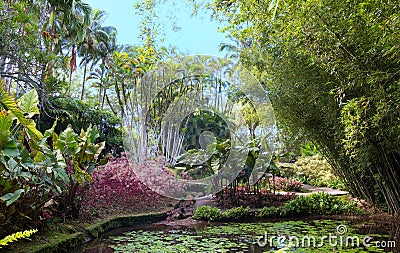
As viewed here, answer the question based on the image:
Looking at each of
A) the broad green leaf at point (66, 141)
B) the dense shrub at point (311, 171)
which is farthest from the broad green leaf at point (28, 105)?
the dense shrub at point (311, 171)

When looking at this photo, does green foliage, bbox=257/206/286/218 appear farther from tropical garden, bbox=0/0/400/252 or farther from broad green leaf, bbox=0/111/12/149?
broad green leaf, bbox=0/111/12/149

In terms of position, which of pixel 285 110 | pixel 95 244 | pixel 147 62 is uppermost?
pixel 147 62

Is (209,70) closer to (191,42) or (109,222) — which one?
(191,42)

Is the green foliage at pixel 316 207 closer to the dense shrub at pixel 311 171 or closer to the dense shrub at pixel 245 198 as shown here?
the dense shrub at pixel 245 198

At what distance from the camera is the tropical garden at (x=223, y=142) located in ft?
9.70

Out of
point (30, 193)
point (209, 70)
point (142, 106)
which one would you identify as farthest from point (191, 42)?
point (30, 193)

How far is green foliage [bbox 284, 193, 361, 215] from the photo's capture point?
5332 millimetres

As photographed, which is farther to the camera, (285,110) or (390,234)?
(285,110)

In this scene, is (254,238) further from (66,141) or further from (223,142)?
(66,141)

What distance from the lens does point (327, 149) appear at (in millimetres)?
5496

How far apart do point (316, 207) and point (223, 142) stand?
1888 mm

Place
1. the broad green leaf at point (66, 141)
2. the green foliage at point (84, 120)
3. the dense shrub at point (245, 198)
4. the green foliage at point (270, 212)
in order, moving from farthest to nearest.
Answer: the green foliage at point (84, 120) → the dense shrub at point (245, 198) → the green foliage at point (270, 212) → the broad green leaf at point (66, 141)

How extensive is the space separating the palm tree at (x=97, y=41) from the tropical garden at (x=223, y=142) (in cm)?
979

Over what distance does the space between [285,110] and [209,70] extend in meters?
1.39
